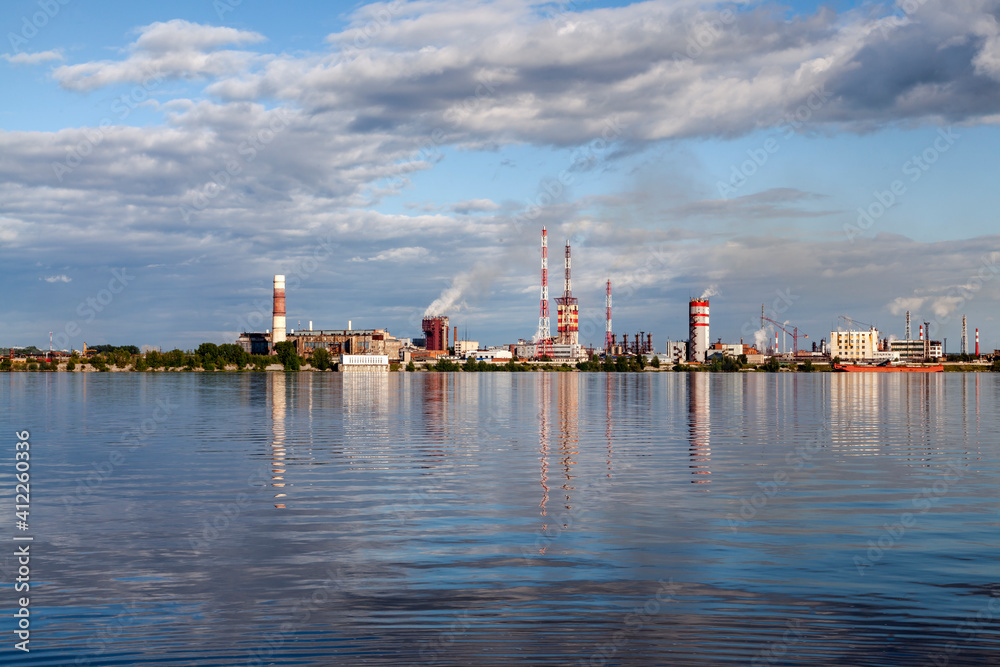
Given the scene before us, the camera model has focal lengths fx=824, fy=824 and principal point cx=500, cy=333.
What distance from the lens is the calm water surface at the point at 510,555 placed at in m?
11.7

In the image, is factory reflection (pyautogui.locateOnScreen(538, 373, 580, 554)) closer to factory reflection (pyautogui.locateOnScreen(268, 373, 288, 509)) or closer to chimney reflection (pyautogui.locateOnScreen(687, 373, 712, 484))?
chimney reflection (pyautogui.locateOnScreen(687, 373, 712, 484))

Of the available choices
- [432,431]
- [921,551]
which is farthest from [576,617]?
[432,431]

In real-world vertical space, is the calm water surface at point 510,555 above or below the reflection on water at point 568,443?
above

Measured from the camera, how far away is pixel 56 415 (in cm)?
5812

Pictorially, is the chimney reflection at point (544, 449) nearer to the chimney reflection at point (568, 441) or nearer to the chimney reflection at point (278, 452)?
the chimney reflection at point (568, 441)

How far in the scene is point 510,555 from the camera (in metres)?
16.8

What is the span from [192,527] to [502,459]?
15508mm

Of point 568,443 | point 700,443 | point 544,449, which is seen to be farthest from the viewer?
point 700,443

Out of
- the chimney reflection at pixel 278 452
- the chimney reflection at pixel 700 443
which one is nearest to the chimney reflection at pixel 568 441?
the chimney reflection at pixel 700 443

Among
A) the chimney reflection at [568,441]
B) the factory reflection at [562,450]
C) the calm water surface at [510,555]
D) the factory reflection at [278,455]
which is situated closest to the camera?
the calm water surface at [510,555]

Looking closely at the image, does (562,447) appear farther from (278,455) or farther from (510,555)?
(510,555)

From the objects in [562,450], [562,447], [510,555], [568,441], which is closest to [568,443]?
[568,441]

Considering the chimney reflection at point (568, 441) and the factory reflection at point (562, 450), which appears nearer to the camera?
the factory reflection at point (562, 450)

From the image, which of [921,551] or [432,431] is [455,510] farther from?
[432,431]
